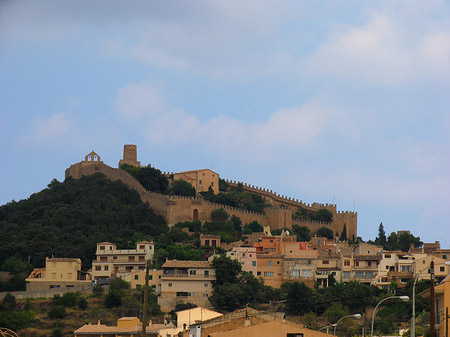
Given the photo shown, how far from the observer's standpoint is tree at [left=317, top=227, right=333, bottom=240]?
106250 mm

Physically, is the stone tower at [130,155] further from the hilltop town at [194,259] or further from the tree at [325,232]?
the tree at [325,232]

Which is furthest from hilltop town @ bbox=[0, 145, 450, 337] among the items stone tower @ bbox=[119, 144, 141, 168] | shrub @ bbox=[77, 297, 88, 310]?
stone tower @ bbox=[119, 144, 141, 168]

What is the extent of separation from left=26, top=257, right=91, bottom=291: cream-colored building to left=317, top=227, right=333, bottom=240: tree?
2779 cm

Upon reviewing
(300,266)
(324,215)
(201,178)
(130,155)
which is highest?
(130,155)

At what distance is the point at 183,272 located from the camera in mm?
82000

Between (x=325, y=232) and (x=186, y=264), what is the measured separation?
2752 cm

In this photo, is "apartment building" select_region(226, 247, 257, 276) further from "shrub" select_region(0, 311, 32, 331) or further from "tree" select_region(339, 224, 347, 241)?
"tree" select_region(339, 224, 347, 241)

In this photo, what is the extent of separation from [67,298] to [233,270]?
12.7m

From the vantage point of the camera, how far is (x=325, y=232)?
10681 centimetres

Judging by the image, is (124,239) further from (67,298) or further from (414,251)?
(414,251)

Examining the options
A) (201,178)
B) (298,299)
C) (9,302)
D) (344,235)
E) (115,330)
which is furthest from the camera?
(201,178)

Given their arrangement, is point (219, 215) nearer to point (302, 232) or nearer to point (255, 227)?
point (255, 227)

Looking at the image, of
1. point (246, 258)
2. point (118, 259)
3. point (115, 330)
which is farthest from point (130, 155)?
point (115, 330)

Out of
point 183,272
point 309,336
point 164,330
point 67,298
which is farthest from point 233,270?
point 309,336
